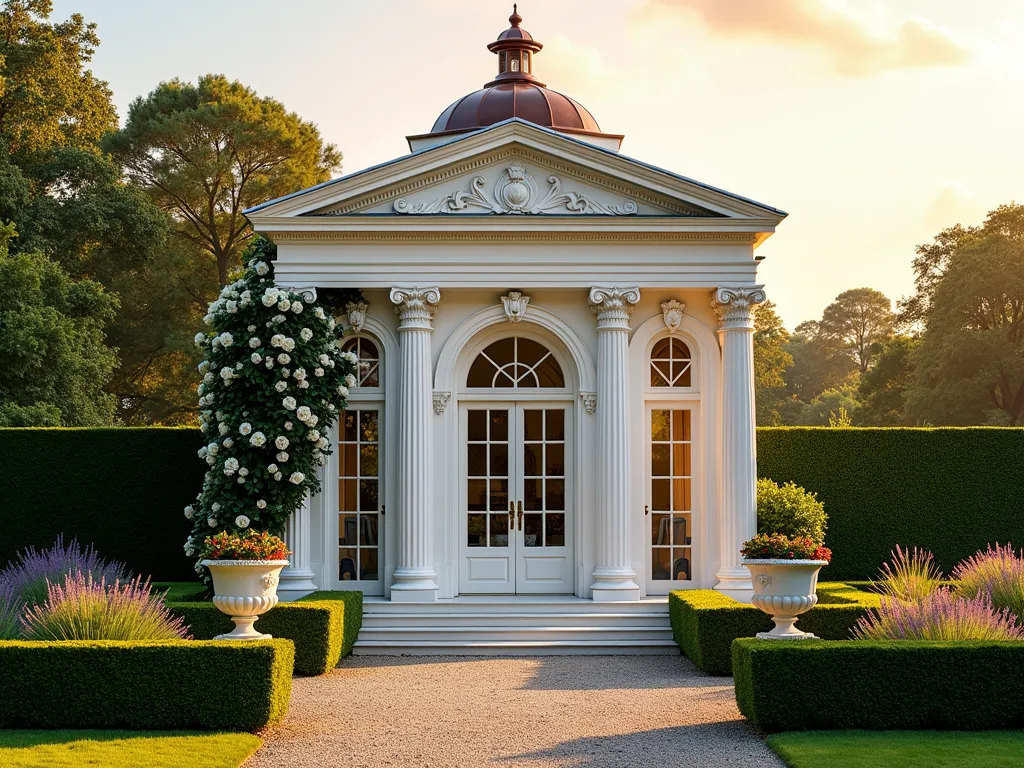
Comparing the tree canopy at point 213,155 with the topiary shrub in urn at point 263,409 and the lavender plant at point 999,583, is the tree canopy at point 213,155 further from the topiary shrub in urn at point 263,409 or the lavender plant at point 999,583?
the lavender plant at point 999,583

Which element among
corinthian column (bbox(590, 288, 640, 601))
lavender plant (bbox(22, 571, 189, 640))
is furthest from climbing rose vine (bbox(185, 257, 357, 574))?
lavender plant (bbox(22, 571, 189, 640))

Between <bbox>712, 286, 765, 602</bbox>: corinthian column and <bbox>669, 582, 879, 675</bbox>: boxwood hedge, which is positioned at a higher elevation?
<bbox>712, 286, 765, 602</bbox>: corinthian column

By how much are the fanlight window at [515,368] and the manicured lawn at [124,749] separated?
730 centimetres

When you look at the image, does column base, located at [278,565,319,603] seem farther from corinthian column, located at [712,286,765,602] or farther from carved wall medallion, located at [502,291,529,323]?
corinthian column, located at [712,286,765,602]

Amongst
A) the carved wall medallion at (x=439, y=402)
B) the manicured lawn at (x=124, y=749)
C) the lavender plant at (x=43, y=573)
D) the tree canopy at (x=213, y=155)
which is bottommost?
the manicured lawn at (x=124, y=749)

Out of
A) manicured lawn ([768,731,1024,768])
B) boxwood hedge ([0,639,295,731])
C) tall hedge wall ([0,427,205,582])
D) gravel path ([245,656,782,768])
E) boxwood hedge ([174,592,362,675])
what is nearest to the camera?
manicured lawn ([768,731,1024,768])

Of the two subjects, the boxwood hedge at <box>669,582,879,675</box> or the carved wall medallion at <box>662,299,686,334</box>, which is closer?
the boxwood hedge at <box>669,582,879,675</box>

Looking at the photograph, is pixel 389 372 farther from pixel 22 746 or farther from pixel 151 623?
pixel 22 746

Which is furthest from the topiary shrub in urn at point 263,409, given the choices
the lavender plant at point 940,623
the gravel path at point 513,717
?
the lavender plant at point 940,623

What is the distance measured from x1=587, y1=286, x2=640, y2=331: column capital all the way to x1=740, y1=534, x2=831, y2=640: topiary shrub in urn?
5037mm

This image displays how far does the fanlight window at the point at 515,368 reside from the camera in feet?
52.0

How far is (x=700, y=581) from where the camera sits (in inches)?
621

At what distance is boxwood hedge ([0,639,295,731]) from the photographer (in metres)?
9.44

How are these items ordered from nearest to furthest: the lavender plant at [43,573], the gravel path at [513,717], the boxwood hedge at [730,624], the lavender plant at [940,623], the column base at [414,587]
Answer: the gravel path at [513,717] < the lavender plant at [940,623] < the boxwood hedge at [730,624] < the lavender plant at [43,573] < the column base at [414,587]
